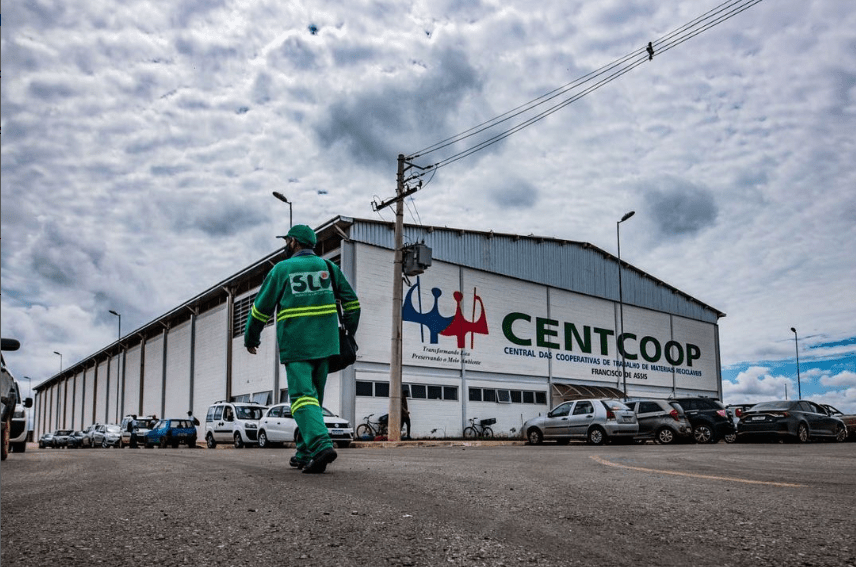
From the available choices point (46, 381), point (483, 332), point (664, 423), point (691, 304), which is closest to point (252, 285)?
point (483, 332)

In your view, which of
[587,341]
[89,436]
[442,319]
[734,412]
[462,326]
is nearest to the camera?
[734,412]

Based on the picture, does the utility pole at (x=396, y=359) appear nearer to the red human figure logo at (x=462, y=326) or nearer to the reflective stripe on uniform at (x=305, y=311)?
the red human figure logo at (x=462, y=326)

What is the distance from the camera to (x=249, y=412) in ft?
89.6

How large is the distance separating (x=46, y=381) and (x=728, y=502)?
4116 inches

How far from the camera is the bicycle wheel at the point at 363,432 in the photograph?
92.9 feet

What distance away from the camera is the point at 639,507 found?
408 cm

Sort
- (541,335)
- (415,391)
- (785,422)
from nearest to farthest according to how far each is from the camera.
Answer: (785,422)
(415,391)
(541,335)

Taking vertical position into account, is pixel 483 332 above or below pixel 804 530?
above

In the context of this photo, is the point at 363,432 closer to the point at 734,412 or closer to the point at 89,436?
the point at 734,412

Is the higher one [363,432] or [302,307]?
[302,307]

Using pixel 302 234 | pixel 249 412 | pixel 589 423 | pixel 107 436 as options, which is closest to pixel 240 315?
pixel 249 412

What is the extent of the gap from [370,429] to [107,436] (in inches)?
893

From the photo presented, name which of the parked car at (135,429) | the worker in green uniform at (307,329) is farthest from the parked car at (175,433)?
the worker in green uniform at (307,329)

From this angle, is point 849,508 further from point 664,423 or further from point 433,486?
point 664,423
